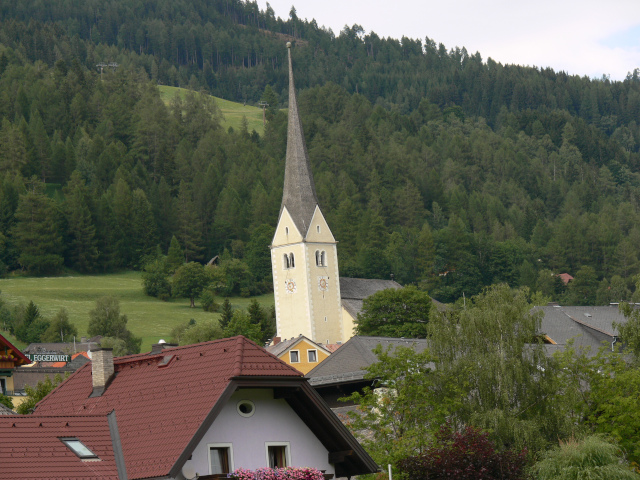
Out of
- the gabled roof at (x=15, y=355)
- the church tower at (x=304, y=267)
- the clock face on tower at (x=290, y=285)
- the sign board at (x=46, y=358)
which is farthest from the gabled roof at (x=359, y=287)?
the gabled roof at (x=15, y=355)

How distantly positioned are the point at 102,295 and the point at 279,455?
11178 centimetres

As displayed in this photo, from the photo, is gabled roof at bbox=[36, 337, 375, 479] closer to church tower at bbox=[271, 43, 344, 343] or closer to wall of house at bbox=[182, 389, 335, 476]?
wall of house at bbox=[182, 389, 335, 476]

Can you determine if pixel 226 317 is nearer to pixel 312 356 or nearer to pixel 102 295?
pixel 102 295

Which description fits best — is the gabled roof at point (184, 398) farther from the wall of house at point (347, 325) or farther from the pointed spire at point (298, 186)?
the pointed spire at point (298, 186)

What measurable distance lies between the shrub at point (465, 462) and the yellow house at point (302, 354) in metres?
50.6

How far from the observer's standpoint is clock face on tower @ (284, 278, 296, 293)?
101688mm

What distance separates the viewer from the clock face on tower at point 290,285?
334ft

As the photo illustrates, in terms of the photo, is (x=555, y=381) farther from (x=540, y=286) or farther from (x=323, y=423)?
(x=540, y=286)

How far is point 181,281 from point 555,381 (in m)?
104

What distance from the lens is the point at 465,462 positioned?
2692cm

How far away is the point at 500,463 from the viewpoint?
90.3 feet

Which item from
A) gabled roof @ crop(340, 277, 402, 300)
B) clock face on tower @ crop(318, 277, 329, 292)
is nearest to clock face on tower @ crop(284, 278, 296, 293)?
clock face on tower @ crop(318, 277, 329, 292)

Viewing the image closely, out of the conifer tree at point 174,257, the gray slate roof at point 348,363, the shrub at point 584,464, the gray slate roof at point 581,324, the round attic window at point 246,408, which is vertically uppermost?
the round attic window at point 246,408

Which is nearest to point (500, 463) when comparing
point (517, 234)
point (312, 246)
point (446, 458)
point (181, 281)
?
point (446, 458)
